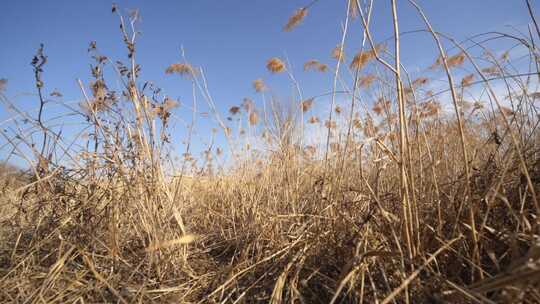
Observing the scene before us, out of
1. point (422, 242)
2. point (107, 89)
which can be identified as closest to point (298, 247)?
point (422, 242)

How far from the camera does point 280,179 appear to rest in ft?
6.19

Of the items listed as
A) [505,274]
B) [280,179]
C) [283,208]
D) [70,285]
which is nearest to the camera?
[505,274]

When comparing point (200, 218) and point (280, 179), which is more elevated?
point (280, 179)

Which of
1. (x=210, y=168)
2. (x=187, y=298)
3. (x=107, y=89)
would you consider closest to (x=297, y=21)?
(x=107, y=89)

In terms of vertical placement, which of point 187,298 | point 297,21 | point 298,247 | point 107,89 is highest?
point 297,21

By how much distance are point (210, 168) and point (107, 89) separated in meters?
1.48

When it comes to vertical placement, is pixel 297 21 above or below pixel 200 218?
above

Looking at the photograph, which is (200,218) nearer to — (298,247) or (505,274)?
(298,247)

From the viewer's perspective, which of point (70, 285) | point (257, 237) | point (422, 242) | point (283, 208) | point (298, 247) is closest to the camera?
point (422, 242)

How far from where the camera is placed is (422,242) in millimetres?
831

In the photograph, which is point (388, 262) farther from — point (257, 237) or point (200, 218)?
point (200, 218)

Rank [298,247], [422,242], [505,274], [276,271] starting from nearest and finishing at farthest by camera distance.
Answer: [505,274] → [422,242] → [276,271] → [298,247]

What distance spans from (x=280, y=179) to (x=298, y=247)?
0.72 meters

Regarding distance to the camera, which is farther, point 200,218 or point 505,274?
point 200,218
